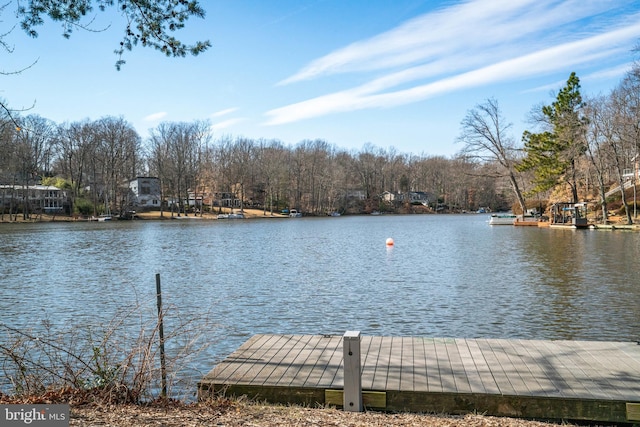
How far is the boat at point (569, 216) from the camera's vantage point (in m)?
45.8

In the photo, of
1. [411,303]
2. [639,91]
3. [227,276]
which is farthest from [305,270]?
[639,91]

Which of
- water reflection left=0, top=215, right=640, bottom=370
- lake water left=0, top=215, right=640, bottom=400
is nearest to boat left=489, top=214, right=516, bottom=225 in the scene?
water reflection left=0, top=215, right=640, bottom=370

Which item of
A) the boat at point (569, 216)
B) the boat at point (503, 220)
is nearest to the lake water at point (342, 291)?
the boat at point (569, 216)

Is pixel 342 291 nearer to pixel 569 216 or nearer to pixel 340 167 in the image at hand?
pixel 569 216

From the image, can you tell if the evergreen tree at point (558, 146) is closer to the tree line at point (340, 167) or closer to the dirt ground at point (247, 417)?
the tree line at point (340, 167)

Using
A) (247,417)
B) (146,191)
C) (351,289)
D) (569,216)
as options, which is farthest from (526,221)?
(146,191)

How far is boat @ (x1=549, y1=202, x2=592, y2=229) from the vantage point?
45.8 m

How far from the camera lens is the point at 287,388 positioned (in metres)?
6.39

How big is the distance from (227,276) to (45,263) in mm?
10263

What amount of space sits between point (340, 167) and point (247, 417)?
123 metres

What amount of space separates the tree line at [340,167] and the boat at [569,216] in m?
2.10

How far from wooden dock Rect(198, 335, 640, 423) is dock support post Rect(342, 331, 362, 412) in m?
0.18

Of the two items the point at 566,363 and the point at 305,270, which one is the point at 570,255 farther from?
the point at 566,363

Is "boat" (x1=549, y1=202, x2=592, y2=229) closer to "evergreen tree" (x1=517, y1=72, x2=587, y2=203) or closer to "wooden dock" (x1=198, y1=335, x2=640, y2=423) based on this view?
"evergreen tree" (x1=517, y1=72, x2=587, y2=203)
